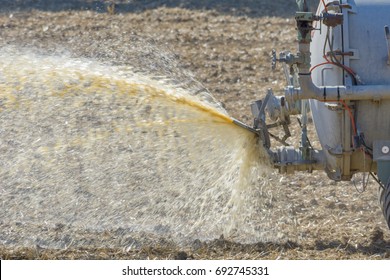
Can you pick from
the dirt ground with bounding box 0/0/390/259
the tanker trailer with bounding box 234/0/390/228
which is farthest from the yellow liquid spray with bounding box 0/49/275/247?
the tanker trailer with bounding box 234/0/390/228

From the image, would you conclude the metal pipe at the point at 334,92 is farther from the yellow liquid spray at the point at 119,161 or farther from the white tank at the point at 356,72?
the yellow liquid spray at the point at 119,161

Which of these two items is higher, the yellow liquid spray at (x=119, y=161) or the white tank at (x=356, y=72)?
the white tank at (x=356, y=72)

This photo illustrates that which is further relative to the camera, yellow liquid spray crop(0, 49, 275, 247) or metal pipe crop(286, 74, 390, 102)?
yellow liquid spray crop(0, 49, 275, 247)

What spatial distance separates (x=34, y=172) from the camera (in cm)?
635

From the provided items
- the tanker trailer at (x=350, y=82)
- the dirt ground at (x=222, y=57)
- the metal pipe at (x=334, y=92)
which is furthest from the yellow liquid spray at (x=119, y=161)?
the metal pipe at (x=334, y=92)

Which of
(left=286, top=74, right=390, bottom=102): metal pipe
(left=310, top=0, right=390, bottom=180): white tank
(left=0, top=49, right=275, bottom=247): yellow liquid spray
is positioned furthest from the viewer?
(left=0, top=49, right=275, bottom=247): yellow liquid spray

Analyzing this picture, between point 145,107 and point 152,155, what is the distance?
488 millimetres

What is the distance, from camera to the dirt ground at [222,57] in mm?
5355

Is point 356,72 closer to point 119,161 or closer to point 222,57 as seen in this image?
point 119,161

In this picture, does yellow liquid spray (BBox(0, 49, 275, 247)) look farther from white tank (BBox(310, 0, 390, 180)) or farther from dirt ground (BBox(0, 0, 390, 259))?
white tank (BBox(310, 0, 390, 180))

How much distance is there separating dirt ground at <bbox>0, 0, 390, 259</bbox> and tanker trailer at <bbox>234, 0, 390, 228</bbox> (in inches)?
20.5

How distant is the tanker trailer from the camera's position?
16.1 feet

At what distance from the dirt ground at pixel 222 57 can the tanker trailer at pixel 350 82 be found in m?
0.52

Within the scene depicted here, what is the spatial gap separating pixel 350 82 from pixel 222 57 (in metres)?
5.58
